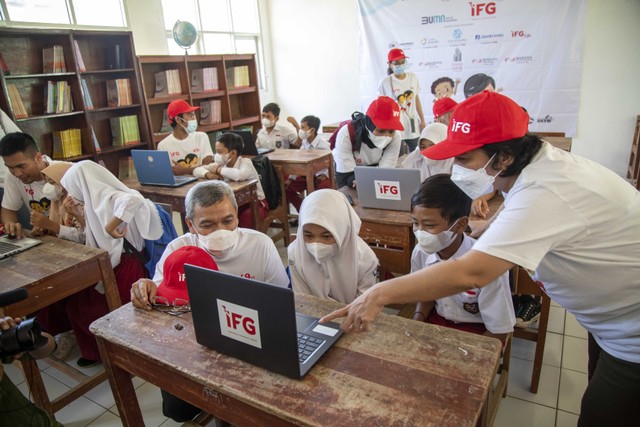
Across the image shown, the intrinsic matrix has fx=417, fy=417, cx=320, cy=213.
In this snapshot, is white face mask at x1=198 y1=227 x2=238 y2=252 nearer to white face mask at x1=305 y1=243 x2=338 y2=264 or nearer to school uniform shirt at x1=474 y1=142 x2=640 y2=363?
white face mask at x1=305 y1=243 x2=338 y2=264

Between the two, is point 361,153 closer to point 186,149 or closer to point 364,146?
point 364,146

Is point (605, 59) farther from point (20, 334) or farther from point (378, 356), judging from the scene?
point (20, 334)

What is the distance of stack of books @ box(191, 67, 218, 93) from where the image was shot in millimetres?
5430

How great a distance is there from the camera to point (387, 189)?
2211 millimetres

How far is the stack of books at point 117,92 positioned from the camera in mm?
4527

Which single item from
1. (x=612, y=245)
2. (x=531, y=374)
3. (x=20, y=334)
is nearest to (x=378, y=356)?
(x=612, y=245)

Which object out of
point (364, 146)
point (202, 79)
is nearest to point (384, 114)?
point (364, 146)

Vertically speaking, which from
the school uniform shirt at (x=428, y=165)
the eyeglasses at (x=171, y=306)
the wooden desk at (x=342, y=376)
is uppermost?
the school uniform shirt at (x=428, y=165)

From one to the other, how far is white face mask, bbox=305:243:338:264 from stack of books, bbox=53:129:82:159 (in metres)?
3.64

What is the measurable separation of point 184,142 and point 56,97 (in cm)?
149

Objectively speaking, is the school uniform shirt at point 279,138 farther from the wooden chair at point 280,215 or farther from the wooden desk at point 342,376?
the wooden desk at point 342,376

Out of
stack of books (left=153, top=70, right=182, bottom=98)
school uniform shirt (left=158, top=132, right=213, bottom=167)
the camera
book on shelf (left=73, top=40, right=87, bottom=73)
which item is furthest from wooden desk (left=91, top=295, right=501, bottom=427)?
stack of books (left=153, top=70, right=182, bottom=98)

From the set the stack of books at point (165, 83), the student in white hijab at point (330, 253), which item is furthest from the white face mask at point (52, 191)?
the stack of books at point (165, 83)

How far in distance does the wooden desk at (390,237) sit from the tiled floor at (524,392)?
29.8 inches
